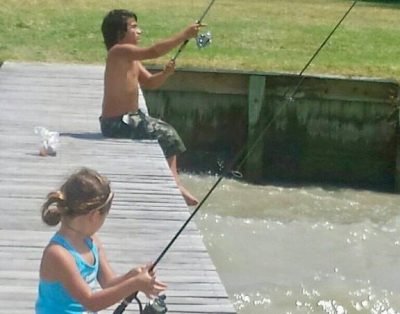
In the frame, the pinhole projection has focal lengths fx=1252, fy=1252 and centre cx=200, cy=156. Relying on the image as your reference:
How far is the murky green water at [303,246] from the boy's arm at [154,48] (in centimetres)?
172

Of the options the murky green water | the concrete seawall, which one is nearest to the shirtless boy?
the murky green water

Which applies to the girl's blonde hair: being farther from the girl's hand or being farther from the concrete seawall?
the concrete seawall

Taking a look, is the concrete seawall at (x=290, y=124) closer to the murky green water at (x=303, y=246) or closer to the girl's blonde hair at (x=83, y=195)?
the murky green water at (x=303, y=246)

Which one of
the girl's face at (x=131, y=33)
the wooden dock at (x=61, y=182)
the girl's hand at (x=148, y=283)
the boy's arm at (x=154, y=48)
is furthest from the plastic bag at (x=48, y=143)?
the girl's hand at (x=148, y=283)

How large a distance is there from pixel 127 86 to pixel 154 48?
62cm

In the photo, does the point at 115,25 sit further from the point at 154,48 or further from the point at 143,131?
the point at 143,131

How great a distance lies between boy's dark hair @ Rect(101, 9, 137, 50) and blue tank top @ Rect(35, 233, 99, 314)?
4.87 meters

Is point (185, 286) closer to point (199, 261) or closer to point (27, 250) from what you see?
point (199, 261)

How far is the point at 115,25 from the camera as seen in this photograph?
9.38 metres

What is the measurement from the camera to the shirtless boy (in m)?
9.39

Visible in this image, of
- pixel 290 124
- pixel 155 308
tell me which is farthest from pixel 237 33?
pixel 155 308

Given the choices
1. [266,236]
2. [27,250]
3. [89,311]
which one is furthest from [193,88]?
[89,311]

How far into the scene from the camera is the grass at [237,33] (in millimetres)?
14641

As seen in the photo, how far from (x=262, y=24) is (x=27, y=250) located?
41.0ft
